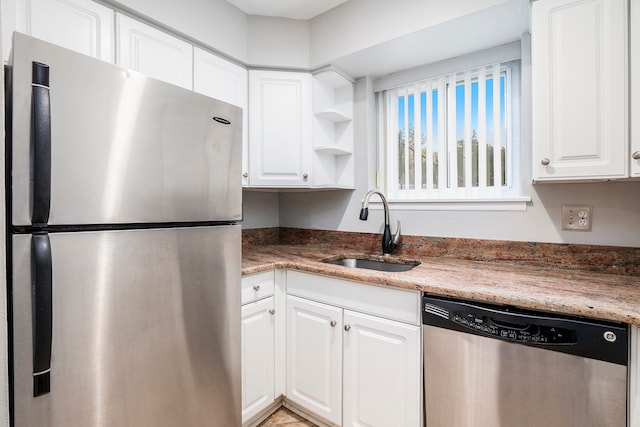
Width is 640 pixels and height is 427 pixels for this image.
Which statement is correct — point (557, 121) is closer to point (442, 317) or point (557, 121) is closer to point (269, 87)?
point (442, 317)

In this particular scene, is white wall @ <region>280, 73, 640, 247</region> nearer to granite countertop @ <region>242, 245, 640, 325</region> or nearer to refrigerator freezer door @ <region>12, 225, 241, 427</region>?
granite countertop @ <region>242, 245, 640, 325</region>

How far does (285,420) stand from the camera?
1739 mm

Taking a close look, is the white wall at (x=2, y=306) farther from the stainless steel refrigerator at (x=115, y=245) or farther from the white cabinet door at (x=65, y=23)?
the white cabinet door at (x=65, y=23)

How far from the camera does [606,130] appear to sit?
122cm

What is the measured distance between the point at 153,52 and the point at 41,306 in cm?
127

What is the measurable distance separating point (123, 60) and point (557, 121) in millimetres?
1902

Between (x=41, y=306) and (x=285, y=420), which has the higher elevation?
(x=41, y=306)

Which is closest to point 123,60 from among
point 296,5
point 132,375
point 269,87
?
point 269,87

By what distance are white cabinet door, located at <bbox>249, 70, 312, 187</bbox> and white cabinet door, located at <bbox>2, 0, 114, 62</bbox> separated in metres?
0.82

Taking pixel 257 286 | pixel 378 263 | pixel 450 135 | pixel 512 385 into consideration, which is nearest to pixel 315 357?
pixel 257 286

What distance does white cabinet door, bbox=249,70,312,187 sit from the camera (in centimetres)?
202

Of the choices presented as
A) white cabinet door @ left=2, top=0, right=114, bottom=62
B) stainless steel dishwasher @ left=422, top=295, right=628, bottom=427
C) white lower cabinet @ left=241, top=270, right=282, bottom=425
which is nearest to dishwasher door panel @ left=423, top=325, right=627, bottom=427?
stainless steel dishwasher @ left=422, top=295, right=628, bottom=427

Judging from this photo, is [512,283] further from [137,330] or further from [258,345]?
[137,330]

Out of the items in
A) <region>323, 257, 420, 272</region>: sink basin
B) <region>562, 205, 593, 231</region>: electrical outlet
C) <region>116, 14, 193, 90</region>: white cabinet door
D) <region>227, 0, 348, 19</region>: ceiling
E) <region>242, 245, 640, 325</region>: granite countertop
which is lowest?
<region>323, 257, 420, 272</region>: sink basin
